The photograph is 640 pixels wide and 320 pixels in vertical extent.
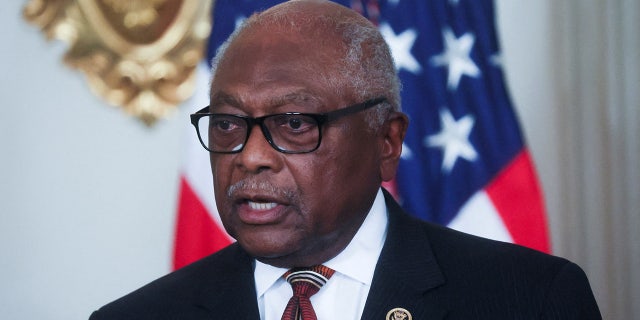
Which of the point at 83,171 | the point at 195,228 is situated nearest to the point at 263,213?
the point at 195,228

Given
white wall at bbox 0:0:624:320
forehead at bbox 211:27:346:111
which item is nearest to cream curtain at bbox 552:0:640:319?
white wall at bbox 0:0:624:320

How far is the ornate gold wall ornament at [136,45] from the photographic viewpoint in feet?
11.7

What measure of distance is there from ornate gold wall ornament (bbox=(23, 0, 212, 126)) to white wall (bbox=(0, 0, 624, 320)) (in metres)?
0.07

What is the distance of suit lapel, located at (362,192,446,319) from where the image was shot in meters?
2.00

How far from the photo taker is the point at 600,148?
11.5 ft

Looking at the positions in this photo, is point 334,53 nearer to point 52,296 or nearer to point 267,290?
point 267,290

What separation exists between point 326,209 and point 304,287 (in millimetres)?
218

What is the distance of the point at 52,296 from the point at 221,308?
166 cm

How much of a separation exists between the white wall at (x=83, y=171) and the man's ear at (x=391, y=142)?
1.53 meters

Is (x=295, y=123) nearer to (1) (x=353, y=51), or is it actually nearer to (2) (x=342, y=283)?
(1) (x=353, y=51)

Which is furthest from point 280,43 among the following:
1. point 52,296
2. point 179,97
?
point 52,296

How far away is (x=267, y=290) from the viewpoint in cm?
214

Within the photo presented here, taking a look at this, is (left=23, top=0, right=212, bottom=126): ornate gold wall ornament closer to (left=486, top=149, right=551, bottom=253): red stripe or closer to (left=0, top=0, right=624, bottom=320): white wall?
(left=0, top=0, right=624, bottom=320): white wall

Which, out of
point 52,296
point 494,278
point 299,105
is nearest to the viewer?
point 299,105
